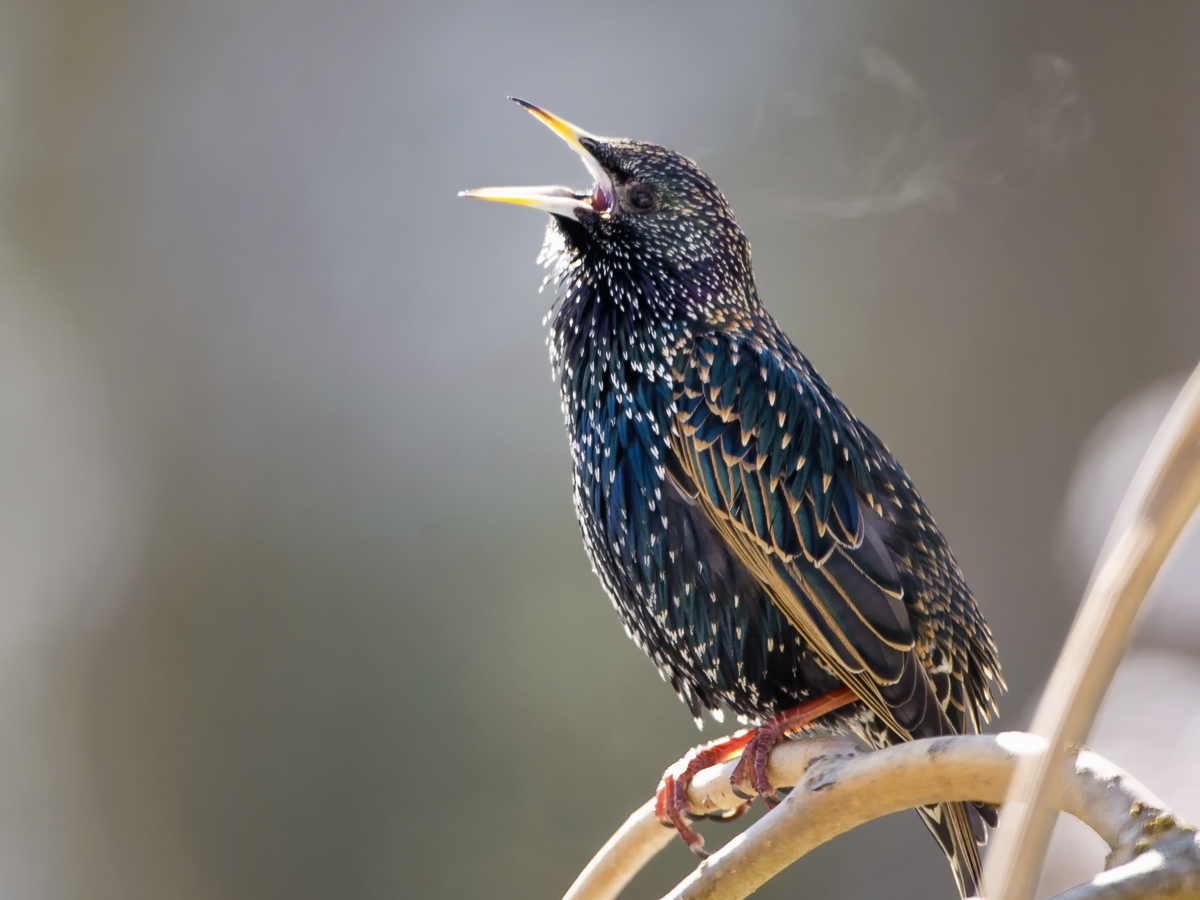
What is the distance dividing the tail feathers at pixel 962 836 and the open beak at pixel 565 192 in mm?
881

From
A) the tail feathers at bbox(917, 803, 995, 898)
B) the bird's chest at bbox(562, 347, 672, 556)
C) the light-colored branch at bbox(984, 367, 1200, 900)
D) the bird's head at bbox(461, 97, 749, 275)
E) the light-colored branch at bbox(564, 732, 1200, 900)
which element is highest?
the bird's head at bbox(461, 97, 749, 275)

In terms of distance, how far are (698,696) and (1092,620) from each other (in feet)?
3.94

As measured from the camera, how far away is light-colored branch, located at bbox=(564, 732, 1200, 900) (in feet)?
1.78

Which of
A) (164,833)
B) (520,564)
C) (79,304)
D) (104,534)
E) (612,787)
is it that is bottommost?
(612,787)

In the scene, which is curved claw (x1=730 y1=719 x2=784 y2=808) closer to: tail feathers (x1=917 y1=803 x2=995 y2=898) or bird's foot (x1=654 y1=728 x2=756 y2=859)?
bird's foot (x1=654 y1=728 x2=756 y2=859)

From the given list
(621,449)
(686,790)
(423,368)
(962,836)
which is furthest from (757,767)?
(423,368)

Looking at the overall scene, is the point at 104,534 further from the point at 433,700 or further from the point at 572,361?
the point at 572,361

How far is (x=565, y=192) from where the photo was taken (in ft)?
4.94

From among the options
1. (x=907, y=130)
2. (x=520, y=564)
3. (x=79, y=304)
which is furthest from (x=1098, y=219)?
(x=79, y=304)

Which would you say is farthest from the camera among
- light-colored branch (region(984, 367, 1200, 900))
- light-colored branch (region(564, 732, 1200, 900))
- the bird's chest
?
the bird's chest

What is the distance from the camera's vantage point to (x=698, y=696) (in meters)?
1.50

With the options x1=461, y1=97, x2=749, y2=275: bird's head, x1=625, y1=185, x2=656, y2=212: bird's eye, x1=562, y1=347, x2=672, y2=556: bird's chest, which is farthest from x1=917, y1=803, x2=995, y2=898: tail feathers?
x1=625, y1=185, x2=656, y2=212: bird's eye

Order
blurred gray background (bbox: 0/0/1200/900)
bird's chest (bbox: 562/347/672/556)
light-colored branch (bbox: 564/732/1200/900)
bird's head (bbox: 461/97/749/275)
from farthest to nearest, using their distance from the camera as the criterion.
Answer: blurred gray background (bbox: 0/0/1200/900) < bird's head (bbox: 461/97/749/275) < bird's chest (bbox: 562/347/672/556) < light-colored branch (bbox: 564/732/1200/900)

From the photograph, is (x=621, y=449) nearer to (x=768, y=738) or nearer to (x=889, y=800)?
(x=768, y=738)
